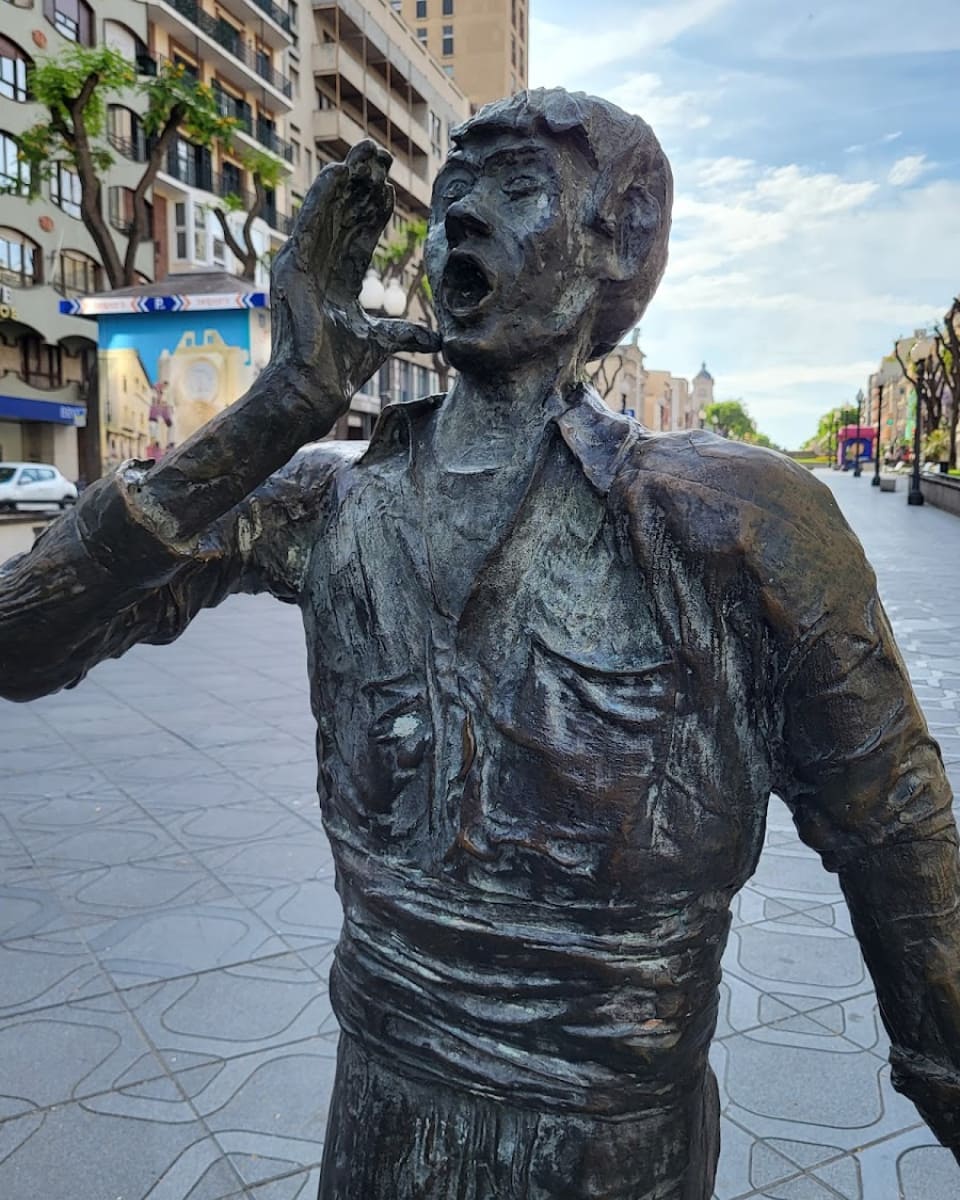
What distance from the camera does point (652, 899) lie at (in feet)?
3.98

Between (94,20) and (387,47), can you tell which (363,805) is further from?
(387,47)

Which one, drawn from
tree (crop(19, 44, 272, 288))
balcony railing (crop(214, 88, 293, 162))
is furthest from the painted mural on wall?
balcony railing (crop(214, 88, 293, 162))

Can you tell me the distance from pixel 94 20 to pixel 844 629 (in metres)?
32.1

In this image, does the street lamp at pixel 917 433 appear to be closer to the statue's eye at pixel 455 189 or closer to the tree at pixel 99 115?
the tree at pixel 99 115

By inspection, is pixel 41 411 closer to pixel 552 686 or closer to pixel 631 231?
pixel 631 231

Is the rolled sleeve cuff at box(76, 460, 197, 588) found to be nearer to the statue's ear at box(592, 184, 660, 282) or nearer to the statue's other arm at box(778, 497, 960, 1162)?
the statue's ear at box(592, 184, 660, 282)

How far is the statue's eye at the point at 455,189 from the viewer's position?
49.9 inches

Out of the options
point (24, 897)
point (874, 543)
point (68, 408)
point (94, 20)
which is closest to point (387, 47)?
point (94, 20)

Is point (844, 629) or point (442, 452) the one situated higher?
point (442, 452)

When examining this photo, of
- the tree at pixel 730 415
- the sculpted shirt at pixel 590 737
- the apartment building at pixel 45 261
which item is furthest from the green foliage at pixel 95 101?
the tree at pixel 730 415

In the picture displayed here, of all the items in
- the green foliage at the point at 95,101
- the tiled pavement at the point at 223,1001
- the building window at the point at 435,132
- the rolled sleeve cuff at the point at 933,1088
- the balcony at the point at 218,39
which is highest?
the building window at the point at 435,132

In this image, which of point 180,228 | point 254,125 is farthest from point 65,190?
point 254,125

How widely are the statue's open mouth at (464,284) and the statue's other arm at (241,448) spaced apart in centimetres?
6

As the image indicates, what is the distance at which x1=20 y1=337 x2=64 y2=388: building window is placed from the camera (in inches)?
1103
